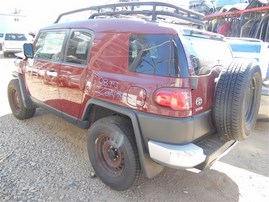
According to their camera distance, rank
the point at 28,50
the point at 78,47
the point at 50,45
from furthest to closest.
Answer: the point at 28,50 → the point at 50,45 → the point at 78,47

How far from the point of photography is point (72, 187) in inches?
108

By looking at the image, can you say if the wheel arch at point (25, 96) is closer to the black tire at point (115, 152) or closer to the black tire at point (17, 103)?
the black tire at point (17, 103)

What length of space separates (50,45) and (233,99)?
2.75 meters

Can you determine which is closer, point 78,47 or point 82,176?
point 82,176

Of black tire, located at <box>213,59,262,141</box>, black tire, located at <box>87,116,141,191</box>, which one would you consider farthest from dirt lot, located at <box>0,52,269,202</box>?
black tire, located at <box>213,59,262,141</box>

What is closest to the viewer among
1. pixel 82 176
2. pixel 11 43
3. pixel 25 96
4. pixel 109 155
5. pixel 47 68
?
pixel 109 155

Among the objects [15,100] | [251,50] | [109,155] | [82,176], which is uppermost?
[251,50]

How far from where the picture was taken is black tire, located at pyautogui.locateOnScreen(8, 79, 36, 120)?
442 centimetres

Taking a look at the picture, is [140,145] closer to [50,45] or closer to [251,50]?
[50,45]

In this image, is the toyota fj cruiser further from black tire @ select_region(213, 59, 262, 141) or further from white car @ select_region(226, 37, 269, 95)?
white car @ select_region(226, 37, 269, 95)

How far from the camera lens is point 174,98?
2.12 m

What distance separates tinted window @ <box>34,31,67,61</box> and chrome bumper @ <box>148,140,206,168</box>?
A: 6.44ft

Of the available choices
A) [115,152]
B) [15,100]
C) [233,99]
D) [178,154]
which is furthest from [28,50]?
A: [233,99]

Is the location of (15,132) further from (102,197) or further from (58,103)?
(102,197)
